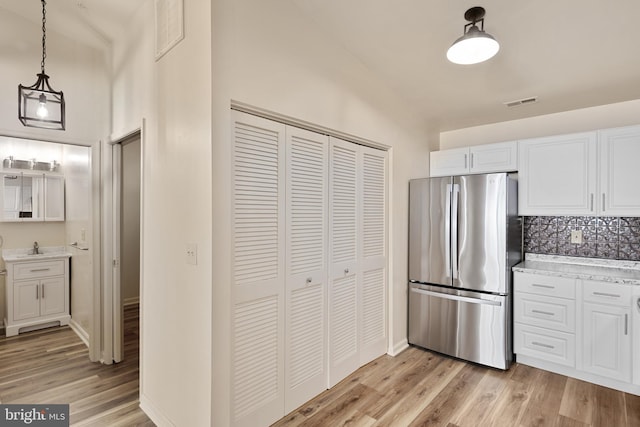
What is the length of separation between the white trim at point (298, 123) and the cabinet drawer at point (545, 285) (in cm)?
181

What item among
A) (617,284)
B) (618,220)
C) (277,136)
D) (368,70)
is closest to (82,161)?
(277,136)

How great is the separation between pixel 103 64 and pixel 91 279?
2.02 metres

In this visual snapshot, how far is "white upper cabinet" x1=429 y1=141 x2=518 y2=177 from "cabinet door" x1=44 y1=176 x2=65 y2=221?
4.74 m

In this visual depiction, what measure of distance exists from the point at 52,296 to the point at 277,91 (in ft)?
13.0

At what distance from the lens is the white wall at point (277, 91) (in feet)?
5.77

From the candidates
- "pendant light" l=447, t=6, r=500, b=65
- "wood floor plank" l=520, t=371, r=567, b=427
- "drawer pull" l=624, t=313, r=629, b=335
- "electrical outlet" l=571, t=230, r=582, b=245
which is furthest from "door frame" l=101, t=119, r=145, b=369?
"electrical outlet" l=571, t=230, r=582, b=245

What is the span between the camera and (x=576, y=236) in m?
3.22

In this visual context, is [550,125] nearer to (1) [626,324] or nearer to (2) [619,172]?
(2) [619,172]

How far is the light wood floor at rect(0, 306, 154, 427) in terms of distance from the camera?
226cm

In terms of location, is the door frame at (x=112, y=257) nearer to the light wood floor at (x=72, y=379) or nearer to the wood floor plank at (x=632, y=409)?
the light wood floor at (x=72, y=379)

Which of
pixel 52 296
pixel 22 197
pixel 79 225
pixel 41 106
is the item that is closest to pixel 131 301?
pixel 52 296

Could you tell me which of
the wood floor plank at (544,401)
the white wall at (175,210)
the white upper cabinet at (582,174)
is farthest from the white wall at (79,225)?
the white upper cabinet at (582,174)

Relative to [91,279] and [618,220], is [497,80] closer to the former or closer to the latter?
[618,220]

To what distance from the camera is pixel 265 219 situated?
2.05m
